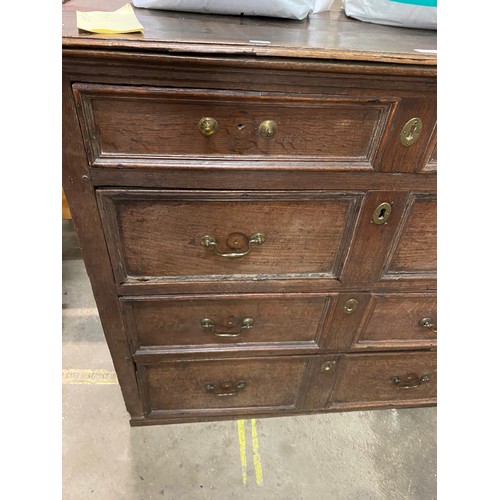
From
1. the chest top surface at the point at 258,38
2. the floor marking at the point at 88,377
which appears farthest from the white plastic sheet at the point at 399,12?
the floor marking at the point at 88,377

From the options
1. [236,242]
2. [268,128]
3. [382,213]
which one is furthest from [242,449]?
[268,128]

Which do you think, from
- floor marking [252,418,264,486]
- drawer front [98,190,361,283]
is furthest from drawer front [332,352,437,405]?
drawer front [98,190,361,283]

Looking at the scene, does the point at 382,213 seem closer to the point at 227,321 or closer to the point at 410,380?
the point at 227,321

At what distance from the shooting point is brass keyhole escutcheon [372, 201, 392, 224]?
2.44ft

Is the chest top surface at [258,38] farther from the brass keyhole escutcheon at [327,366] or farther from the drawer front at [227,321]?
the brass keyhole escutcheon at [327,366]

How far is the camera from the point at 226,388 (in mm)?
1103

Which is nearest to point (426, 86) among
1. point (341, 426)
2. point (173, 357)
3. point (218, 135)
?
point (218, 135)

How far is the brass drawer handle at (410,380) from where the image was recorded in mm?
1161

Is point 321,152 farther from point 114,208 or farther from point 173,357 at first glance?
point 173,357

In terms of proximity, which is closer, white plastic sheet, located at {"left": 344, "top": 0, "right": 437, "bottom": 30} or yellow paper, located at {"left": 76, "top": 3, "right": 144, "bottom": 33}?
yellow paper, located at {"left": 76, "top": 3, "right": 144, "bottom": 33}

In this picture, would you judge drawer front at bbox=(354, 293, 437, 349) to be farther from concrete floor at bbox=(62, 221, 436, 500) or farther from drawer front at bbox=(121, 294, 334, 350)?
concrete floor at bbox=(62, 221, 436, 500)

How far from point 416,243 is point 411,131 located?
0.91 feet

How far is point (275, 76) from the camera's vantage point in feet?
1.88

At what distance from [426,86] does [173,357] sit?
0.85 m
